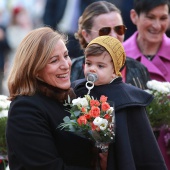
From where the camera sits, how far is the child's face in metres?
5.13

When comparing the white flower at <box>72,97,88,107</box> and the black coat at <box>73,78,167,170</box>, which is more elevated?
the white flower at <box>72,97,88,107</box>

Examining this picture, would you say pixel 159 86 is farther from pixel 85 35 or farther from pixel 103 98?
pixel 103 98

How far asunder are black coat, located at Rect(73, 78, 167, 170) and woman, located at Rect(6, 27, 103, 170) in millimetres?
179

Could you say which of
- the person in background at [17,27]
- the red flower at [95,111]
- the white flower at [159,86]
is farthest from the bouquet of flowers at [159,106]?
A: the person in background at [17,27]

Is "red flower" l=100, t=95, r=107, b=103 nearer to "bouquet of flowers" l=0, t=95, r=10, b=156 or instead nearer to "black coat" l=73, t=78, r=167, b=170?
"black coat" l=73, t=78, r=167, b=170

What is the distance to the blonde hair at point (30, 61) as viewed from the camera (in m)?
4.86

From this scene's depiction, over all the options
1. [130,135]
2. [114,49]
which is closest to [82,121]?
[130,135]

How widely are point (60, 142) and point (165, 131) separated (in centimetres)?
187

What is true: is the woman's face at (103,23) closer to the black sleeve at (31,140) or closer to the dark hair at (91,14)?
the dark hair at (91,14)

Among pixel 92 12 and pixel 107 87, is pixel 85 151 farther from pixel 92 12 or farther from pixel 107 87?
pixel 92 12

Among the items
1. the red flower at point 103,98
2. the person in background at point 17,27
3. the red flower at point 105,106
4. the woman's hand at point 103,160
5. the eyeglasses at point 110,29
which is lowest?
the person in background at point 17,27

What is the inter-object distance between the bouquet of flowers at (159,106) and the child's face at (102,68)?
1.09m

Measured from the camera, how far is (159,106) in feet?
20.4

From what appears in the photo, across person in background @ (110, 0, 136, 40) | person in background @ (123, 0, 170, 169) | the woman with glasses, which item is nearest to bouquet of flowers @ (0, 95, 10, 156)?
the woman with glasses
